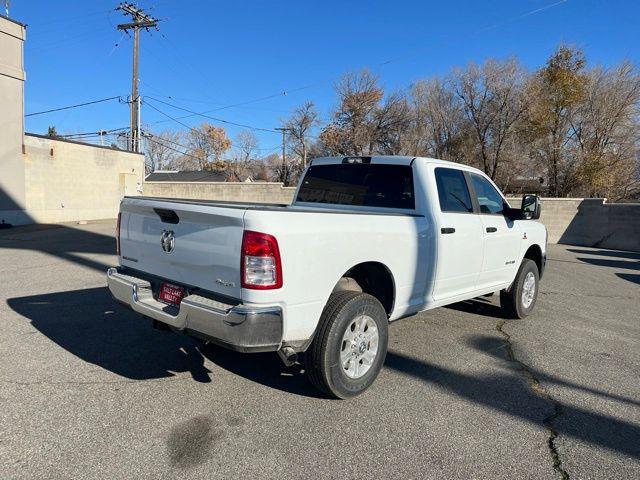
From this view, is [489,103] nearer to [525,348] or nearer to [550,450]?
[525,348]

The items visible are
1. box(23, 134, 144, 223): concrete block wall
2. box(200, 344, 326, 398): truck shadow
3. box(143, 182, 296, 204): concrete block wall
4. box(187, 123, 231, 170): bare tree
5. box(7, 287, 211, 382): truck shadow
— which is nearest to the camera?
box(200, 344, 326, 398): truck shadow

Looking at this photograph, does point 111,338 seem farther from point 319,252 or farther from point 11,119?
point 11,119

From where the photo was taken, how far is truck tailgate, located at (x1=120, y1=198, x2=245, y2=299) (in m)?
3.12

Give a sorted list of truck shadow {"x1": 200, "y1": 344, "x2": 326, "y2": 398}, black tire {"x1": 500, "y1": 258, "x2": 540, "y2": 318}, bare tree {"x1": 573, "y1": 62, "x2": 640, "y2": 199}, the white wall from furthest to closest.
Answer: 1. bare tree {"x1": 573, "y1": 62, "x2": 640, "y2": 199}
2. the white wall
3. black tire {"x1": 500, "y1": 258, "x2": 540, "y2": 318}
4. truck shadow {"x1": 200, "y1": 344, "x2": 326, "y2": 398}

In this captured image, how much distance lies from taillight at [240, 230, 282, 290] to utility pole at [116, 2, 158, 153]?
28.8 meters

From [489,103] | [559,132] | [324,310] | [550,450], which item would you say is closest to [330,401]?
[324,310]

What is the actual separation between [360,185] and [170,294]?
2445 millimetres

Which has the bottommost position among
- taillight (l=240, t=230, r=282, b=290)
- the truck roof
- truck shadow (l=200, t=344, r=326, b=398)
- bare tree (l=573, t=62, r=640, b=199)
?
truck shadow (l=200, t=344, r=326, b=398)

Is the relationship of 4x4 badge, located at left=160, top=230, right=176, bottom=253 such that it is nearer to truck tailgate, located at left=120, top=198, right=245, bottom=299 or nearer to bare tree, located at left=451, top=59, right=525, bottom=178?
truck tailgate, located at left=120, top=198, right=245, bottom=299

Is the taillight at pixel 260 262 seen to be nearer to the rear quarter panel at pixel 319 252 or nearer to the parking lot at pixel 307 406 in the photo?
the rear quarter panel at pixel 319 252

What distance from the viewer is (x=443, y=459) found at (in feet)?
9.65

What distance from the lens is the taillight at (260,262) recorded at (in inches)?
118

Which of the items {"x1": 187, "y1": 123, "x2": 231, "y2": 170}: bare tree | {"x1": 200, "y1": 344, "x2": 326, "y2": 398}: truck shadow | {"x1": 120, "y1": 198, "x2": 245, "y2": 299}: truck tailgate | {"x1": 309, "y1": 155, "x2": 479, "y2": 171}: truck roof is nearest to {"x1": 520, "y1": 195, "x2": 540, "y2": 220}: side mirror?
{"x1": 309, "y1": 155, "x2": 479, "y2": 171}: truck roof

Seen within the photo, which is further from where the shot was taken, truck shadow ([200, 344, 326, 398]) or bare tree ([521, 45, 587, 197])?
bare tree ([521, 45, 587, 197])
